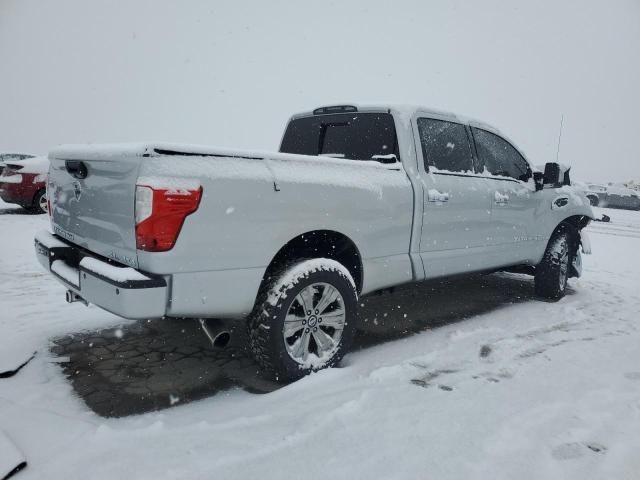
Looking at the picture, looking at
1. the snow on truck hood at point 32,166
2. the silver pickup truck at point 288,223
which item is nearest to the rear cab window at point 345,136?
the silver pickup truck at point 288,223

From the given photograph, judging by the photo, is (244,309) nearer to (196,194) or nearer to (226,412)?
(226,412)

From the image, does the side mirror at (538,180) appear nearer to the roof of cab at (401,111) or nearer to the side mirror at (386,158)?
the roof of cab at (401,111)

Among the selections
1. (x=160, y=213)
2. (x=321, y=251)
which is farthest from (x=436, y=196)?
(x=160, y=213)

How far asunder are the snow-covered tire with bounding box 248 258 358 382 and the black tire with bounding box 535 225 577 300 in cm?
320

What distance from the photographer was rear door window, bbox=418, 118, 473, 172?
3.91 m

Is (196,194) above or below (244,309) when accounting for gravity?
above

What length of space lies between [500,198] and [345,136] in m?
1.64

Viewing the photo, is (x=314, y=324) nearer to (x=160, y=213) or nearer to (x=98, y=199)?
(x=160, y=213)

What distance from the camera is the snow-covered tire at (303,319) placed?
2803mm

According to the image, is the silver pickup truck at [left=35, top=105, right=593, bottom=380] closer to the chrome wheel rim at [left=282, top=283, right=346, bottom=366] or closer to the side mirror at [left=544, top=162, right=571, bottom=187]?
the chrome wheel rim at [left=282, top=283, right=346, bottom=366]

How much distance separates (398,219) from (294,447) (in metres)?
1.84

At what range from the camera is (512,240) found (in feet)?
15.7

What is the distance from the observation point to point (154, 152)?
234 cm

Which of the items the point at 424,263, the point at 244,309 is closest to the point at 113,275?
the point at 244,309
